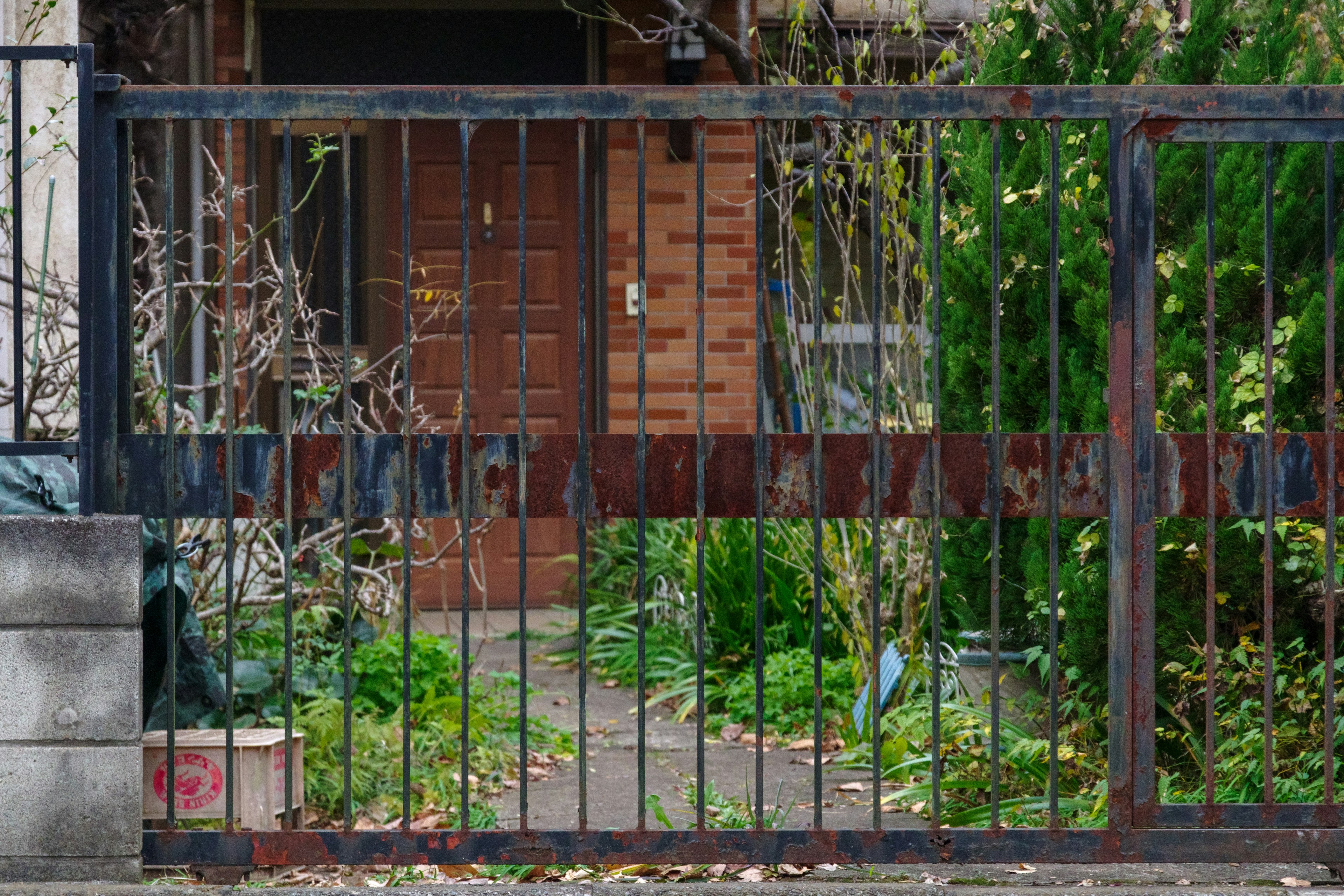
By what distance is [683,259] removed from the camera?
7.46 metres

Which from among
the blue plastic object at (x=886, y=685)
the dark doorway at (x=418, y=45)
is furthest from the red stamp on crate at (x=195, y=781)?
the dark doorway at (x=418, y=45)

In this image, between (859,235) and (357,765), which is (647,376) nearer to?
(859,235)

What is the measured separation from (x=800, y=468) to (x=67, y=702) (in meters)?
1.85

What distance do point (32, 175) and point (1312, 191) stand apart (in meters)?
5.32

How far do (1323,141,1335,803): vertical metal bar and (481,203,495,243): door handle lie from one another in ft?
17.3

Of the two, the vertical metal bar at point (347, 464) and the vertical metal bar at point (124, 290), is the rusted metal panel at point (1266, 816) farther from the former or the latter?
the vertical metal bar at point (124, 290)

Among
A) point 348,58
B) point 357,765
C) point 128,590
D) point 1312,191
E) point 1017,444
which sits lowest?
point 357,765

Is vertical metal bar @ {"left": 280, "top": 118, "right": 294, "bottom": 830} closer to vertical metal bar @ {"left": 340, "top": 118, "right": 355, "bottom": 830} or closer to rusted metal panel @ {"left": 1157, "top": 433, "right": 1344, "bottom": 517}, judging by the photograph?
vertical metal bar @ {"left": 340, "top": 118, "right": 355, "bottom": 830}

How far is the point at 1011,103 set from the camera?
10.4ft

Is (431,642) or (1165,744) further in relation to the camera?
(431,642)

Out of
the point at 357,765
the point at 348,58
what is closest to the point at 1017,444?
the point at 357,765

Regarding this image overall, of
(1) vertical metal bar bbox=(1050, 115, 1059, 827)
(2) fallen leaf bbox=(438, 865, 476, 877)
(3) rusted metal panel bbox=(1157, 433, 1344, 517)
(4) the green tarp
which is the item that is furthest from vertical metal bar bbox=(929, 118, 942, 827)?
(4) the green tarp

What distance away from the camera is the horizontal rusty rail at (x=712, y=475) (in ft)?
10.4

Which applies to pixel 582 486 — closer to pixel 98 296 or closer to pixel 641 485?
pixel 641 485
